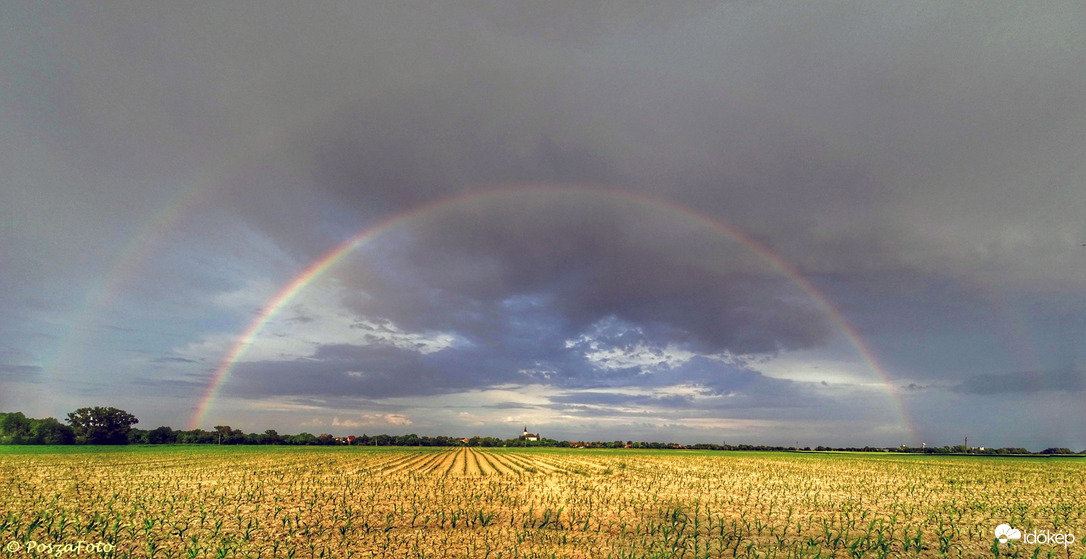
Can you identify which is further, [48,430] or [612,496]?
[48,430]

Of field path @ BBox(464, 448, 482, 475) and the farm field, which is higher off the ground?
the farm field

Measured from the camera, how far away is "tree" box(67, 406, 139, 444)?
12125 cm

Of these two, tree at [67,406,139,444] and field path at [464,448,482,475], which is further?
tree at [67,406,139,444]

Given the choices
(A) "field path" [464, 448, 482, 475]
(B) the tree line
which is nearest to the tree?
(B) the tree line

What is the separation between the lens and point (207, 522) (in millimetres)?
20109

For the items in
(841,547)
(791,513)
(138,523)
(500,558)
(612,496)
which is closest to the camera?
(500,558)

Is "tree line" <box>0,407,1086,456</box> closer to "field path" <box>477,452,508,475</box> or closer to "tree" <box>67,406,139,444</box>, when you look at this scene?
"tree" <box>67,406,139,444</box>

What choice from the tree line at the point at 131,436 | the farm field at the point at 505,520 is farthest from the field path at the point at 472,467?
the tree line at the point at 131,436

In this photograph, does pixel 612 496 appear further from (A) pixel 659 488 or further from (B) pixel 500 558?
(B) pixel 500 558

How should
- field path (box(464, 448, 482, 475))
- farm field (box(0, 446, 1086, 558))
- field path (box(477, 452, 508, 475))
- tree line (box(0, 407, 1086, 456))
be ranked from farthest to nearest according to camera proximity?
tree line (box(0, 407, 1086, 456))
field path (box(477, 452, 508, 475))
field path (box(464, 448, 482, 475))
farm field (box(0, 446, 1086, 558))

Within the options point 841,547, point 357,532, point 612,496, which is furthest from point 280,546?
point 841,547

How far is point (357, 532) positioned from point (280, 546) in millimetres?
3008

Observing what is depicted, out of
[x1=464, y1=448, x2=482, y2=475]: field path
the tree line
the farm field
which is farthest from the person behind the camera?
the tree line

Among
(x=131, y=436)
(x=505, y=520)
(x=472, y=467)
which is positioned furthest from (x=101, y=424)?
(x=505, y=520)
